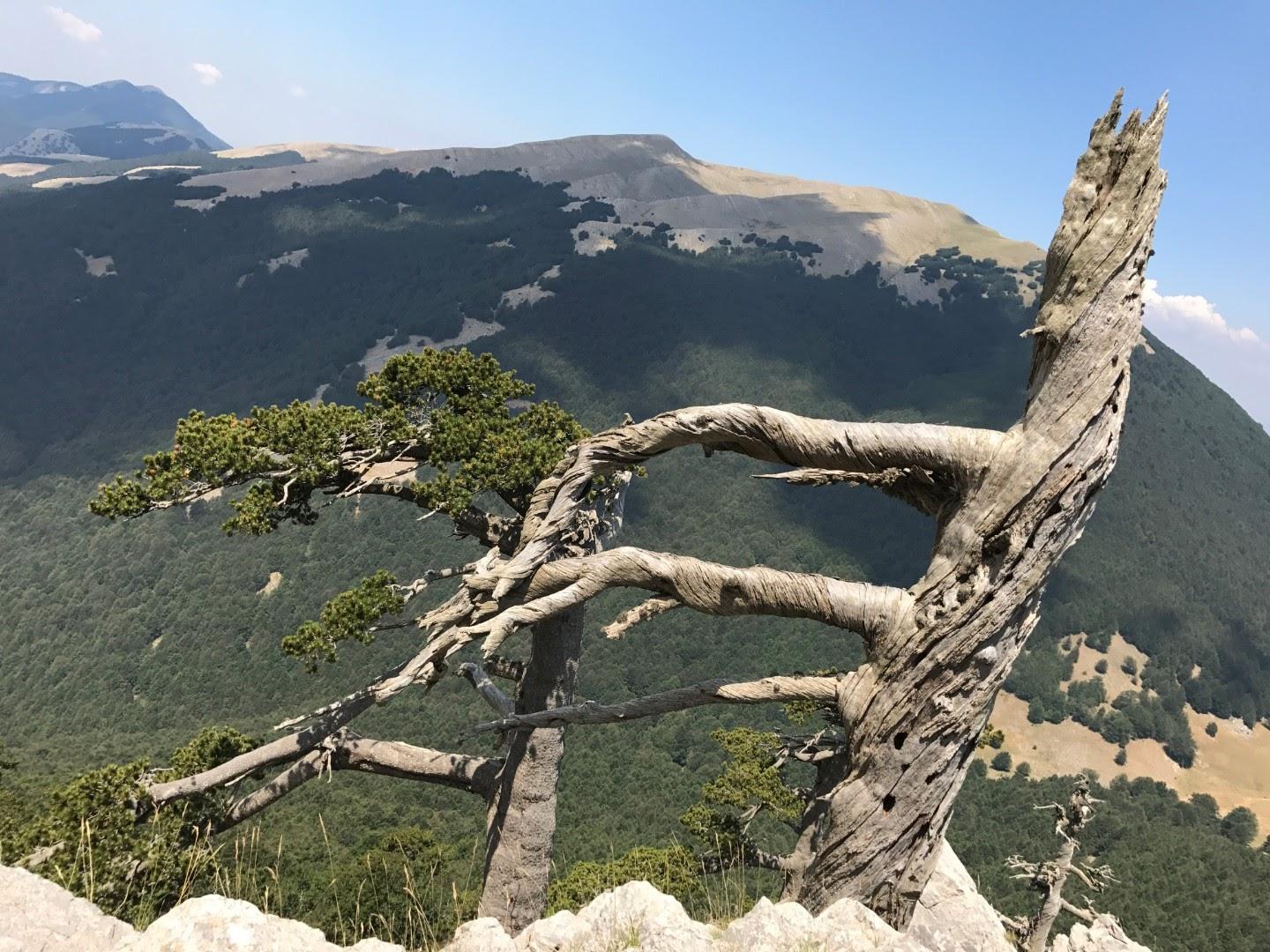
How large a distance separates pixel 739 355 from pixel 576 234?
2788 inches

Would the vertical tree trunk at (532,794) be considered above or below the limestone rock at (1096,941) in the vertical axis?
below

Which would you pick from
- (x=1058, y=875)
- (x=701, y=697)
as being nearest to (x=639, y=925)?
(x=701, y=697)

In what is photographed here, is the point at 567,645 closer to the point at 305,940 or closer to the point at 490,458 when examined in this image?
the point at 490,458

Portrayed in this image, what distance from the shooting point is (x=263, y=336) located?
159125 mm

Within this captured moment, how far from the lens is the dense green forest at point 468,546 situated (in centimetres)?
6944

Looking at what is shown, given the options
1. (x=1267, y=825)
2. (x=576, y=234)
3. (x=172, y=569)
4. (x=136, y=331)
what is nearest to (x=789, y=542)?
(x=1267, y=825)

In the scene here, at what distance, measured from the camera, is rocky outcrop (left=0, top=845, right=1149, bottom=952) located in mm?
4859

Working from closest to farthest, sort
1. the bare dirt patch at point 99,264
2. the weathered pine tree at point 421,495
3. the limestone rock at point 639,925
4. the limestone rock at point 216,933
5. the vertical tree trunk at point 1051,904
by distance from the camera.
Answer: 1. the limestone rock at point 216,933
2. the limestone rock at point 639,925
3. the vertical tree trunk at point 1051,904
4. the weathered pine tree at point 421,495
5. the bare dirt patch at point 99,264

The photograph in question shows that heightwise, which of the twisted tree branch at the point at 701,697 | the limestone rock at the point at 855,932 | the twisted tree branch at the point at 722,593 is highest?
the twisted tree branch at the point at 722,593

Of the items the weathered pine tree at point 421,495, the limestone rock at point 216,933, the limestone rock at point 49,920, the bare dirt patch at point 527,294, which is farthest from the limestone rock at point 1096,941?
the bare dirt patch at point 527,294

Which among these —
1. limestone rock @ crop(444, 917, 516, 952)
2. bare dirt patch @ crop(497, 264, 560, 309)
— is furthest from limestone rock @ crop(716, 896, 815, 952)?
bare dirt patch @ crop(497, 264, 560, 309)

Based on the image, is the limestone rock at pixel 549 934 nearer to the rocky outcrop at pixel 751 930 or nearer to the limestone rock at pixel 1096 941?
the rocky outcrop at pixel 751 930

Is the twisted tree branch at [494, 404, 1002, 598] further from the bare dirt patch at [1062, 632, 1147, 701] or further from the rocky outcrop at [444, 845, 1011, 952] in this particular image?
the bare dirt patch at [1062, 632, 1147, 701]

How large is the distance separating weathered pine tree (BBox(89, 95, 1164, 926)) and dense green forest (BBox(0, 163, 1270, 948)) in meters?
33.8
